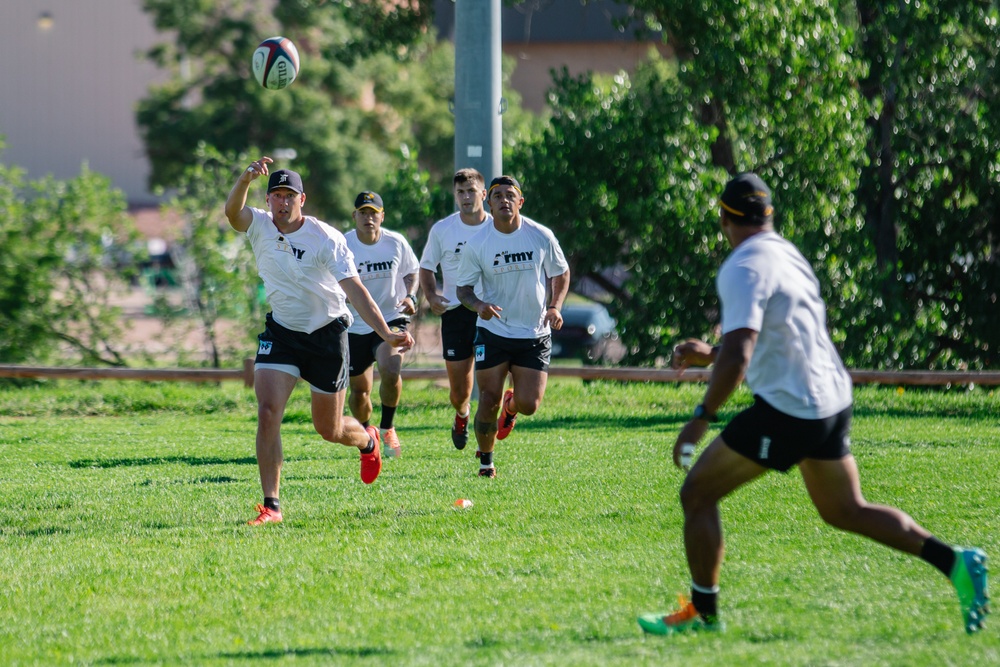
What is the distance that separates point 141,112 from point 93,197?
34969 millimetres

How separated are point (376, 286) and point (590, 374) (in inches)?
160

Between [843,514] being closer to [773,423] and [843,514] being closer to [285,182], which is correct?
[773,423]

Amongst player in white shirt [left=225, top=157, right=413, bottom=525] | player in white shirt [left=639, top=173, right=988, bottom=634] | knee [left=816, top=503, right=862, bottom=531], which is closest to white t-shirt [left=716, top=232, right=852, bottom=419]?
player in white shirt [left=639, top=173, right=988, bottom=634]

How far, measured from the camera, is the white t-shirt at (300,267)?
8203 mm

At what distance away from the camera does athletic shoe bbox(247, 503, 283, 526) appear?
7922mm

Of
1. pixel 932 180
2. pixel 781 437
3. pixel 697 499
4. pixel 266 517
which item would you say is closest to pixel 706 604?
pixel 697 499

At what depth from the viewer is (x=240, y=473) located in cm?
1003

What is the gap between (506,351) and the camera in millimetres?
9430

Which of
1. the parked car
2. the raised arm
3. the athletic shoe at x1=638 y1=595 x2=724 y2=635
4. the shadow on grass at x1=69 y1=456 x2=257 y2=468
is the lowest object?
the parked car

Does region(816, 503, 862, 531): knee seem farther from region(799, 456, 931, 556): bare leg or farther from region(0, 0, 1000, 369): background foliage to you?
region(0, 0, 1000, 369): background foliage

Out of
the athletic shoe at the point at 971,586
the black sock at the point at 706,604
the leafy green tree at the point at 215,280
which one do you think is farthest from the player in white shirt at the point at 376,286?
the leafy green tree at the point at 215,280

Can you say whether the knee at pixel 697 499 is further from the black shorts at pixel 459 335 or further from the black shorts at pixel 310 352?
the black shorts at pixel 459 335

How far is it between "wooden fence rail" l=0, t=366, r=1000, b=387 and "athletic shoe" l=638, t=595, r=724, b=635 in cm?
796

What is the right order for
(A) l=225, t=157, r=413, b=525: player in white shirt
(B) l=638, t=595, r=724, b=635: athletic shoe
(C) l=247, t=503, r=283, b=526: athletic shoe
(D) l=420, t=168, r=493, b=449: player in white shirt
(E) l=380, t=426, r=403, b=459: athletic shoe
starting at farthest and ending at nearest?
(E) l=380, t=426, r=403, b=459: athletic shoe
(D) l=420, t=168, r=493, b=449: player in white shirt
(A) l=225, t=157, r=413, b=525: player in white shirt
(C) l=247, t=503, r=283, b=526: athletic shoe
(B) l=638, t=595, r=724, b=635: athletic shoe
